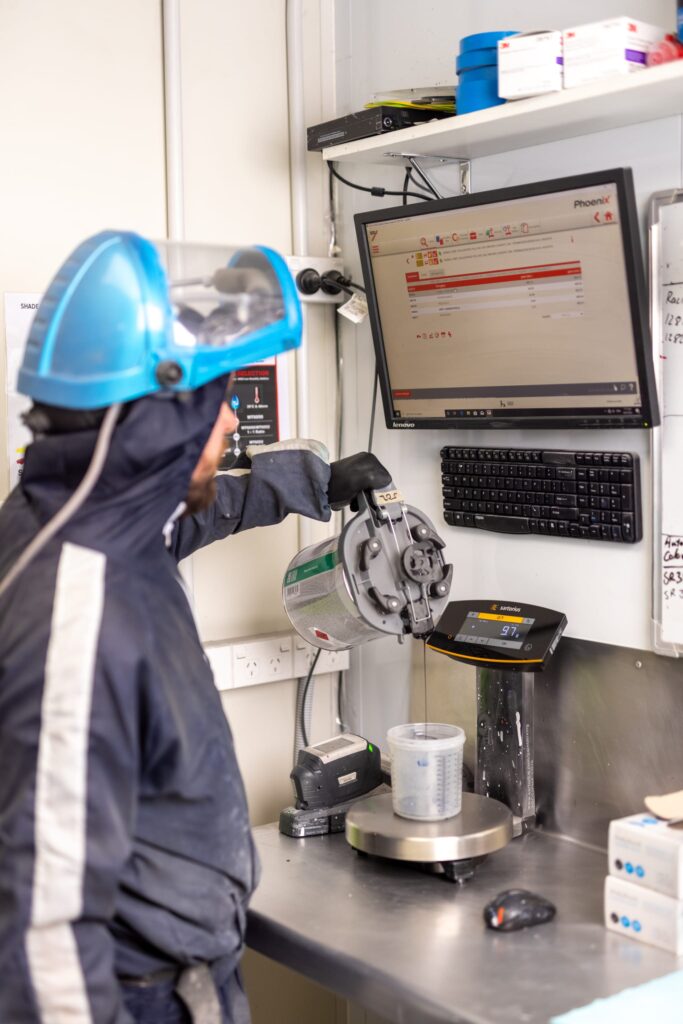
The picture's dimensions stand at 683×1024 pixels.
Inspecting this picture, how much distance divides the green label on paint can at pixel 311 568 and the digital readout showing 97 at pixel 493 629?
278 millimetres

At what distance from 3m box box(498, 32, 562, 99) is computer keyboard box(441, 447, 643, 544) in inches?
22.9

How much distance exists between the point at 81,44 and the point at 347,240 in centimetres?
66

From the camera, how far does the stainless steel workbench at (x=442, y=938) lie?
1.51 m

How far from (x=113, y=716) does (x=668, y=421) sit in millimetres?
1017

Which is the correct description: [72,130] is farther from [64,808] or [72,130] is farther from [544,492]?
[64,808]

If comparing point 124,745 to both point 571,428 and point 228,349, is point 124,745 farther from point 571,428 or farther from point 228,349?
point 571,428

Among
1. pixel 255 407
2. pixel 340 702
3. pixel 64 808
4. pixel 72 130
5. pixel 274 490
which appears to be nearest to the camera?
pixel 64 808

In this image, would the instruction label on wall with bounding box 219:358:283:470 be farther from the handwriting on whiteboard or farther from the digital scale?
the handwriting on whiteboard

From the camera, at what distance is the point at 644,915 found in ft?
5.37

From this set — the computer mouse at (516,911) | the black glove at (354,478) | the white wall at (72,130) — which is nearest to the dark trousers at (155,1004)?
the computer mouse at (516,911)

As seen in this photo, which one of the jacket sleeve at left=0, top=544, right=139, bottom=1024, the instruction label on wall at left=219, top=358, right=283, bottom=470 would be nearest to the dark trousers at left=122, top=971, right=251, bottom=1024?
the jacket sleeve at left=0, top=544, right=139, bottom=1024

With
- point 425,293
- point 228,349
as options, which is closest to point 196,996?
point 228,349

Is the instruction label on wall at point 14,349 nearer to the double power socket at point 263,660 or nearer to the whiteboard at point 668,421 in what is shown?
the double power socket at point 263,660

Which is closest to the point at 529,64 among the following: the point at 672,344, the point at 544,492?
the point at 672,344
